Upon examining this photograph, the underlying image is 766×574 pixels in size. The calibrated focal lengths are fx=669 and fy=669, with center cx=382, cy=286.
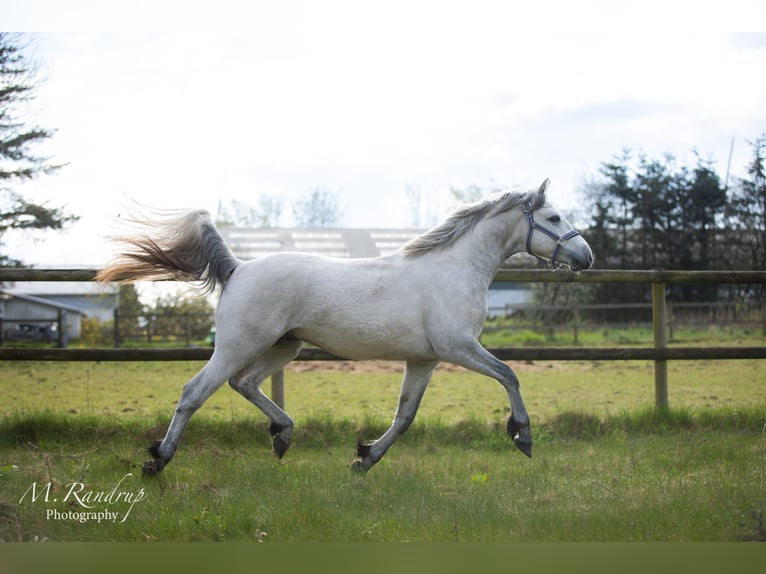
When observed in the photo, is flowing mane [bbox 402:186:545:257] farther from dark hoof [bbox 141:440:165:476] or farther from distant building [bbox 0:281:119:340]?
distant building [bbox 0:281:119:340]

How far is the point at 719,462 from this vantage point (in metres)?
4.73

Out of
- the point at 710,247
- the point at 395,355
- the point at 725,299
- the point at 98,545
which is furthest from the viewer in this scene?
the point at 725,299

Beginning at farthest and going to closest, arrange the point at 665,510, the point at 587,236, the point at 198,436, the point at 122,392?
1. the point at 587,236
2. the point at 122,392
3. the point at 198,436
4. the point at 665,510

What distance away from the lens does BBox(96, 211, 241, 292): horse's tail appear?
4668mm

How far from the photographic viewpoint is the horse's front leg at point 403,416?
4.62 metres

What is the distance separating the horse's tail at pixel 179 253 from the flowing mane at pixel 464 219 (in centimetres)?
128

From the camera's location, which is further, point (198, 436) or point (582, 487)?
point (198, 436)

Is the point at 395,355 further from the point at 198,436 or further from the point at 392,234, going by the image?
the point at 392,234

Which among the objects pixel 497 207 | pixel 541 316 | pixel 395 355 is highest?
pixel 497 207

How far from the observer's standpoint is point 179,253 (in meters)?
4.73

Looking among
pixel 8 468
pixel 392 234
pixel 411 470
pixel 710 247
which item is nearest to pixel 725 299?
pixel 710 247

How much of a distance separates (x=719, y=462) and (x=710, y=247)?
1390cm

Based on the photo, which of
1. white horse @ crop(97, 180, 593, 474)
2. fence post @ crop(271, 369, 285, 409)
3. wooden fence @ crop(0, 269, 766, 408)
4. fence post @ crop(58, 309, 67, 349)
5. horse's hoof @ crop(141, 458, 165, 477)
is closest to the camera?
horse's hoof @ crop(141, 458, 165, 477)

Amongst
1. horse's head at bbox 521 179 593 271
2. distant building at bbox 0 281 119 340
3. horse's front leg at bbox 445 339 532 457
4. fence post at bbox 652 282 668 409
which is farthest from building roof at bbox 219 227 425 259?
horse's front leg at bbox 445 339 532 457
